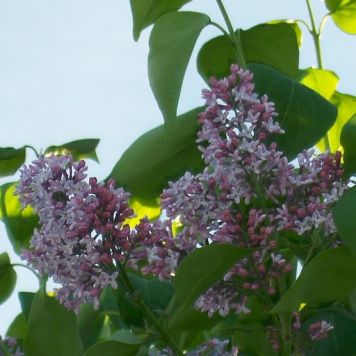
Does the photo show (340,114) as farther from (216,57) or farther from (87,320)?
(87,320)

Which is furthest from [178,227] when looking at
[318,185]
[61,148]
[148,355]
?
[318,185]

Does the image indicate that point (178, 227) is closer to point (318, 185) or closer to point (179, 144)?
point (179, 144)

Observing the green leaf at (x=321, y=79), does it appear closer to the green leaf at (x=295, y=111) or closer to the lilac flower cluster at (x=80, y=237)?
the green leaf at (x=295, y=111)

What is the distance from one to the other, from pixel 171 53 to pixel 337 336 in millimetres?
466

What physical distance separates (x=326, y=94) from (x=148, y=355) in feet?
1.85

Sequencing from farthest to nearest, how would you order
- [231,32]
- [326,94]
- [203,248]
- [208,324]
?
[326,94] → [231,32] → [208,324] → [203,248]

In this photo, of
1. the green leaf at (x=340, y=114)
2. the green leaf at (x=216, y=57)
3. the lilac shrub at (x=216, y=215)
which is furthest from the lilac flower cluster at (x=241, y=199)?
the green leaf at (x=340, y=114)

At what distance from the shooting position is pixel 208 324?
1.26 m

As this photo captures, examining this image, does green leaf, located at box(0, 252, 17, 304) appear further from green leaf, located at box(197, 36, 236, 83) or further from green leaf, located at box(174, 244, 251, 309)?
green leaf, located at box(174, 244, 251, 309)

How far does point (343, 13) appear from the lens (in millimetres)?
1801

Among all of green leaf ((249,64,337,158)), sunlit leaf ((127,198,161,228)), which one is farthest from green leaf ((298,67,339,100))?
sunlit leaf ((127,198,161,228))

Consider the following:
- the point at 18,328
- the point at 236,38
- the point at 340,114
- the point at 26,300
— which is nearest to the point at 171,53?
the point at 236,38

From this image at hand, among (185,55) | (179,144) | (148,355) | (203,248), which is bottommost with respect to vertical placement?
(148,355)

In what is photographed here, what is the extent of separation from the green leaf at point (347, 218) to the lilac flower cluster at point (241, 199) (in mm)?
30
